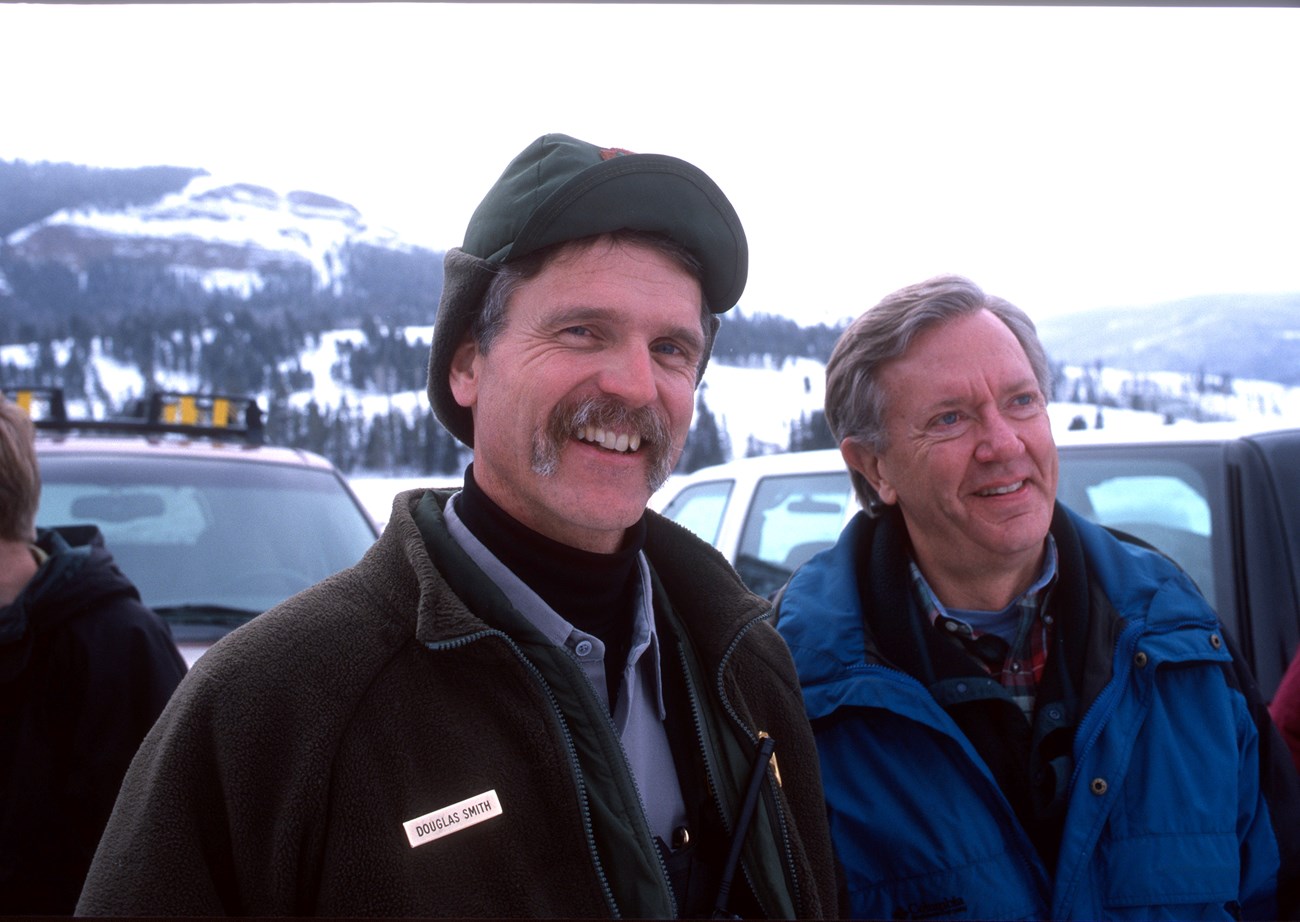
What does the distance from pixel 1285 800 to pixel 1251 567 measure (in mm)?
1186

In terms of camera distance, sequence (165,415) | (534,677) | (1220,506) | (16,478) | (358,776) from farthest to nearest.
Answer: (165,415) < (1220,506) < (16,478) < (534,677) < (358,776)

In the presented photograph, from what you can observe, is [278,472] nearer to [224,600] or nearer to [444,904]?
[224,600]

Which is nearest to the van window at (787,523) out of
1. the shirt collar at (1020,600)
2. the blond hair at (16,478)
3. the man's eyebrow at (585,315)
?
the shirt collar at (1020,600)

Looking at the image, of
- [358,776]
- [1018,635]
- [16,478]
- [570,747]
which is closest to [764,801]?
[570,747]

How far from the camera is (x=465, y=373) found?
1765 millimetres

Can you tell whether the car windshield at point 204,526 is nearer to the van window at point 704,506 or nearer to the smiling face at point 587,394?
the van window at point 704,506

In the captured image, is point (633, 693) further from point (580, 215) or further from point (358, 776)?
point (580, 215)

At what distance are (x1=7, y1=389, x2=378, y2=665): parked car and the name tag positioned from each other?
8.58 feet

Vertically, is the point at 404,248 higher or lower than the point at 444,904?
higher

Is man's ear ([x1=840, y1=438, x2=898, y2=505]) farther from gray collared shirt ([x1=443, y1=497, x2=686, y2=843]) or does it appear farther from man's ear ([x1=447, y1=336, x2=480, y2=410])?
man's ear ([x1=447, y1=336, x2=480, y2=410])

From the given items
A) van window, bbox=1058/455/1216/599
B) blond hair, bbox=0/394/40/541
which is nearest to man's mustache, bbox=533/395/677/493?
blond hair, bbox=0/394/40/541

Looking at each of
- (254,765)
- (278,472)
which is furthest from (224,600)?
(254,765)

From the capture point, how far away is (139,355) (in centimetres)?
455

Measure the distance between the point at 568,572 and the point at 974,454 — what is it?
94 centimetres
